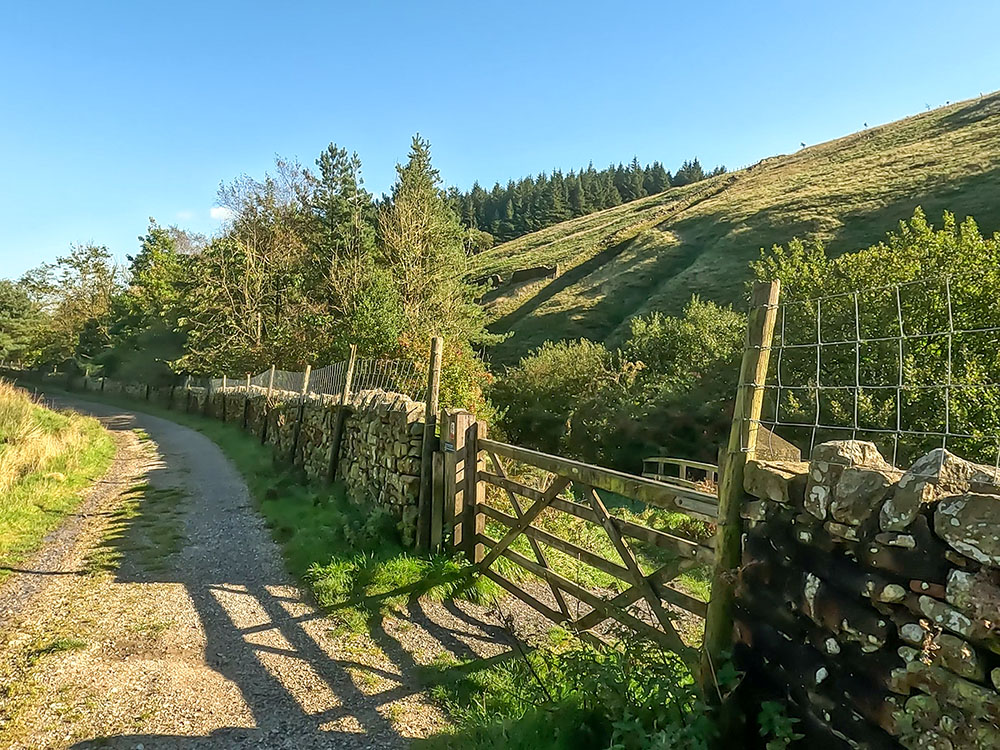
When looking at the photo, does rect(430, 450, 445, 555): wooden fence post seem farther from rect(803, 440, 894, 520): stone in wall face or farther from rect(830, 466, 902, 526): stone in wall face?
rect(830, 466, 902, 526): stone in wall face

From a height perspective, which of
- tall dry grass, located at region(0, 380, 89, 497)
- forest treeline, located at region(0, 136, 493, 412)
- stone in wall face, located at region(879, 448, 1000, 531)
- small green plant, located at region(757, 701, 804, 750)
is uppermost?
forest treeline, located at region(0, 136, 493, 412)

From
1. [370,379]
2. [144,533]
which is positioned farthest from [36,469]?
[370,379]

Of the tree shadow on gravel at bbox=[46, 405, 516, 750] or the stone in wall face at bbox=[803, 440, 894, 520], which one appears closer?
the stone in wall face at bbox=[803, 440, 894, 520]

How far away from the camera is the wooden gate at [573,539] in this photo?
3955mm

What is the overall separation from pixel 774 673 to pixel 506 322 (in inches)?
1900

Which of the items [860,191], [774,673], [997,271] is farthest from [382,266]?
[860,191]

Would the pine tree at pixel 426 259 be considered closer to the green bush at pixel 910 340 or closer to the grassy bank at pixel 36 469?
the grassy bank at pixel 36 469

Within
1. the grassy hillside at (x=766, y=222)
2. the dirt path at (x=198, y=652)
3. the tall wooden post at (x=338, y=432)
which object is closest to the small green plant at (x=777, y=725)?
the dirt path at (x=198, y=652)

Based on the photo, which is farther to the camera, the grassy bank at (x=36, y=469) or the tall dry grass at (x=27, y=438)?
the tall dry grass at (x=27, y=438)

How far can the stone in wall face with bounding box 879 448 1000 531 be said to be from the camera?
2334 millimetres

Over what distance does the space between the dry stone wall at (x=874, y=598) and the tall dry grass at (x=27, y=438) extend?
1098cm

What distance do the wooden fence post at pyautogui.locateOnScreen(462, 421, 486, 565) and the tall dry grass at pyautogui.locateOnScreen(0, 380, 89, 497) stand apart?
769 centimetres

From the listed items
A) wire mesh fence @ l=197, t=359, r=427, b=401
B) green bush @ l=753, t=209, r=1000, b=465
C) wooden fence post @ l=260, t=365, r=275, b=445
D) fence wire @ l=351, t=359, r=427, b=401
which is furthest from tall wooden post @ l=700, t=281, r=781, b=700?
wooden fence post @ l=260, t=365, r=275, b=445

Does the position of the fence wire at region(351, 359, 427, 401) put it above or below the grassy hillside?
below
